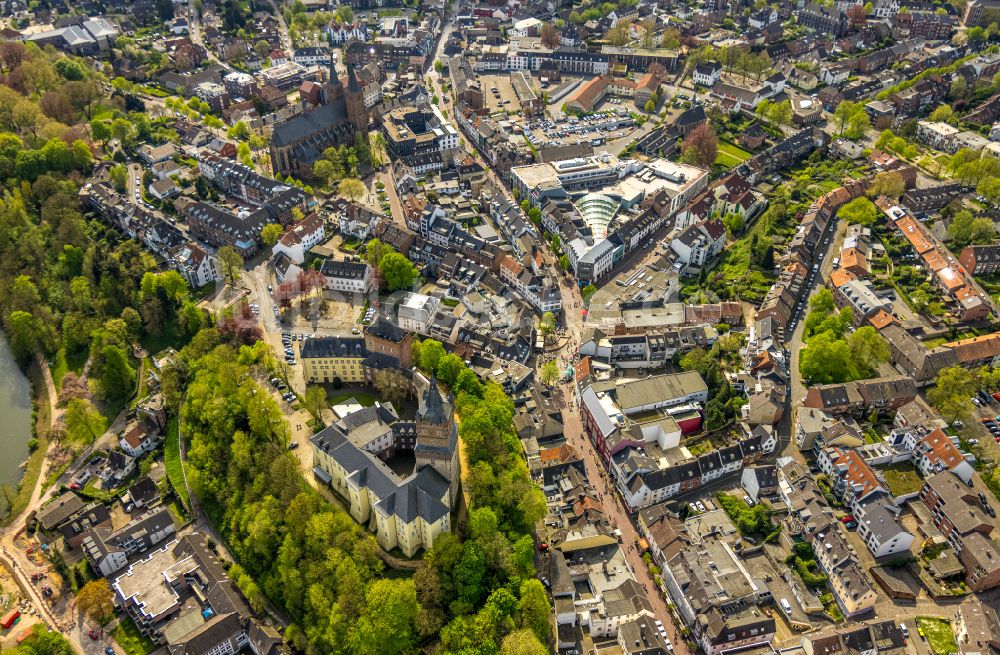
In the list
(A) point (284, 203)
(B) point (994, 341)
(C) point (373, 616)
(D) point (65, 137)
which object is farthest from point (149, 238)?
(B) point (994, 341)

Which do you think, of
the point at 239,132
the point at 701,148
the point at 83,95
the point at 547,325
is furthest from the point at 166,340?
the point at 701,148

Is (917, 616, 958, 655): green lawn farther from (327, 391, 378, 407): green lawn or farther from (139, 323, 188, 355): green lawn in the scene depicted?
(139, 323, 188, 355): green lawn

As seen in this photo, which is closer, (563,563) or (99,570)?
(563,563)

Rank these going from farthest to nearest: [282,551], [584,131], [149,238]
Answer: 1. [584,131]
2. [149,238]
3. [282,551]

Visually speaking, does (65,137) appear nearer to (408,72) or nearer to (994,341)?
(408,72)

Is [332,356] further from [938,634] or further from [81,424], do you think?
[938,634]

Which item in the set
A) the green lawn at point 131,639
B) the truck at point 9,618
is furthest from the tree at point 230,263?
the green lawn at point 131,639

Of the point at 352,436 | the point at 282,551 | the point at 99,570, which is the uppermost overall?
Answer: the point at 352,436

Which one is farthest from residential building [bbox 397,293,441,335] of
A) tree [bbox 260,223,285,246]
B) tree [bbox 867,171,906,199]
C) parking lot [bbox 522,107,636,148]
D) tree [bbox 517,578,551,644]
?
tree [bbox 867,171,906,199]
